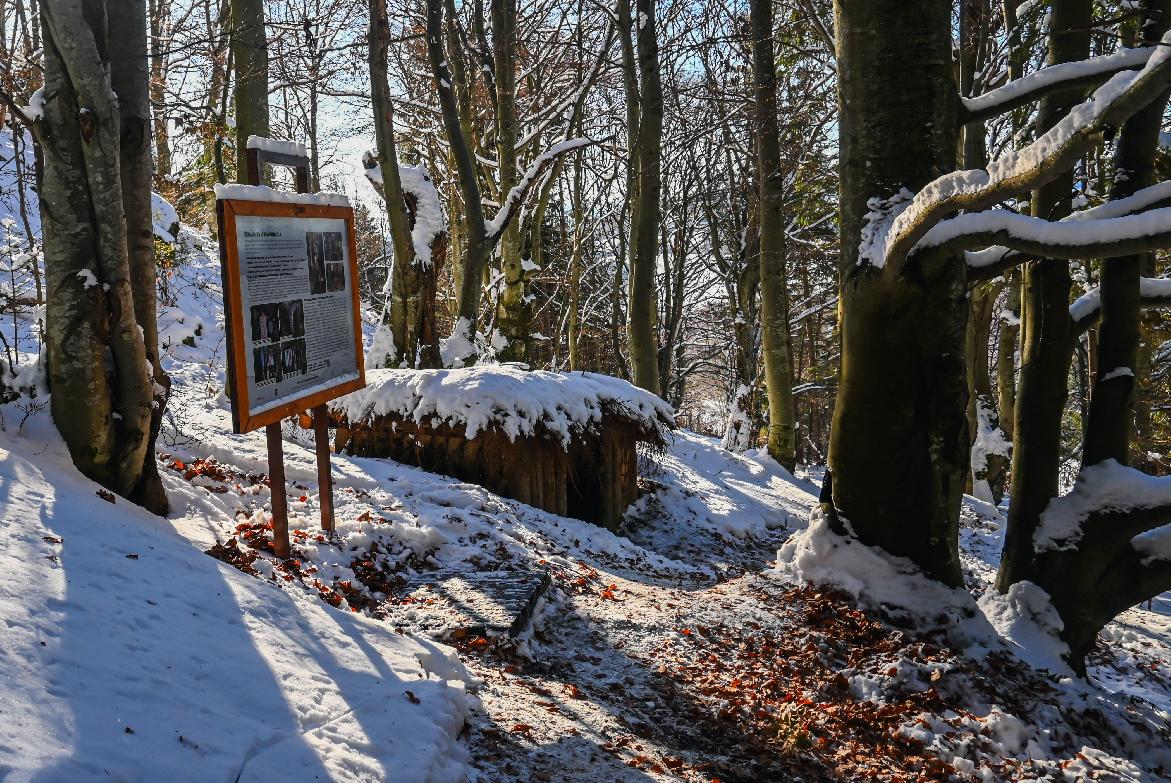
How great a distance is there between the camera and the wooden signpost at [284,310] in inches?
167

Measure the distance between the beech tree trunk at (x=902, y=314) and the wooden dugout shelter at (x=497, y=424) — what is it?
3.22 meters

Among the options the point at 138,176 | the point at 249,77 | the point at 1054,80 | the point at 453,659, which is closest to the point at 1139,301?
the point at 1054,80

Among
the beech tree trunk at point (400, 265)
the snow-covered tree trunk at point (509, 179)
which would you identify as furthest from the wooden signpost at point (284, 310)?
the snow-covered tree trunk at point (509, 179)

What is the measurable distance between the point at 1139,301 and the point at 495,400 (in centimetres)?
484

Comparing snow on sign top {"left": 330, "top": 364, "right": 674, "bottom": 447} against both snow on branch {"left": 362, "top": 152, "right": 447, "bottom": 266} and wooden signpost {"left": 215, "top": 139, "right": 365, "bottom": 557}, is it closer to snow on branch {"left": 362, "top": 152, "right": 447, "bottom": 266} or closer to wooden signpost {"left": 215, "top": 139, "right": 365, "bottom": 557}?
wooden signpost {"left": 215, "top": 139, "right": 365, "bottom": 557}

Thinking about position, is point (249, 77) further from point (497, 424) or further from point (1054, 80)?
point (1054, 80)

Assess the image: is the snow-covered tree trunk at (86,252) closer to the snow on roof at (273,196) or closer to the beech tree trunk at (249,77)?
the snow on roof at (273,196)

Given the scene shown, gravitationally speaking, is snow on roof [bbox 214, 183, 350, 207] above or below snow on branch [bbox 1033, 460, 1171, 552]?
above

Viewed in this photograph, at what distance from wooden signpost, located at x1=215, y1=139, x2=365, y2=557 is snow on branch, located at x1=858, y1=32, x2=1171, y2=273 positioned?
3394 millimetres

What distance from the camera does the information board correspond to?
4223mm

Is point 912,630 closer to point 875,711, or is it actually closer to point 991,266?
point 875,711

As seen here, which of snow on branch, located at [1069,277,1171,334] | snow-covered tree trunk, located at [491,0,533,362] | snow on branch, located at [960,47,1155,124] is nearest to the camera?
snow on branch, located at [960,47,1155,124]

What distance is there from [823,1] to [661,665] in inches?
417

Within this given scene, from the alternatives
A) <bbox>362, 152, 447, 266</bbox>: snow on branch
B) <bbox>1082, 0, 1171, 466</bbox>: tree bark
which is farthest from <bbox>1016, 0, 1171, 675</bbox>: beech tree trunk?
<bbox>362, 152, 447, 266</bbox>: snow on branch
